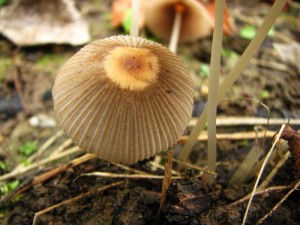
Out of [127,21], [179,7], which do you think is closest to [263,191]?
[179,7]

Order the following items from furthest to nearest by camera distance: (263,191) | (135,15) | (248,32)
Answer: (248,32)
(135,15)
(263,191)

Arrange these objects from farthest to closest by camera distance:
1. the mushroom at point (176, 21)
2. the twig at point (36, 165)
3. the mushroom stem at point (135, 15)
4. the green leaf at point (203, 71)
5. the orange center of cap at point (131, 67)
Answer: the mushroom at point (176, 21) < the green leaf at point (203, 71) < the twig at point (36, 165) < the mushroom stem at point (135, 15) < the orange center of cap at point (131, 67)

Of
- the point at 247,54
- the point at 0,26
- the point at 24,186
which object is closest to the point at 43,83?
the point at 0,26

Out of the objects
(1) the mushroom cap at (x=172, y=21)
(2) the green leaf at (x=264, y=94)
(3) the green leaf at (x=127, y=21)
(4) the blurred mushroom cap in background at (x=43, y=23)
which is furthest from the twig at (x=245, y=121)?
(4) the blurred mushroom cap in background at (x=43, y=23)

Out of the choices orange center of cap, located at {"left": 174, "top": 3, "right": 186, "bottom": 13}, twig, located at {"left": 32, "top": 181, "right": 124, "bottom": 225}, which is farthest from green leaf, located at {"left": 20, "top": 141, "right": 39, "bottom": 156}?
orange center of cap, located at {"left": 174, "top": 3, "right": 186, "bottom": 13}

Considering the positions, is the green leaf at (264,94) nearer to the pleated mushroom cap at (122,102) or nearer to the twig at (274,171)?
the twig at (274,171)

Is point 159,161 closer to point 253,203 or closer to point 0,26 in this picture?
point 253,203

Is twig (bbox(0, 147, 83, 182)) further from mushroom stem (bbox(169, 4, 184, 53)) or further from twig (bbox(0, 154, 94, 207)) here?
mushroom stem (bbox(169, 4, 184, 53))

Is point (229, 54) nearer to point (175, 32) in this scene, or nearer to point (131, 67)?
point (175, 32)
